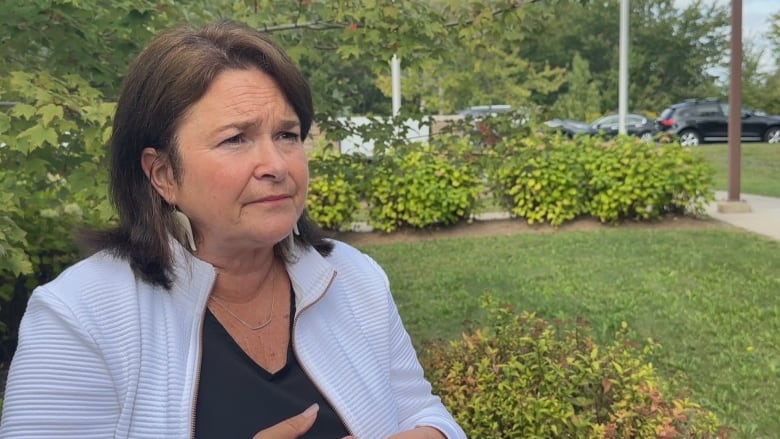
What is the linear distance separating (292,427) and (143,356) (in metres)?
0.34

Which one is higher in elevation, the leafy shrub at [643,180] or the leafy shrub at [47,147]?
the leafy shrub at [47,147]

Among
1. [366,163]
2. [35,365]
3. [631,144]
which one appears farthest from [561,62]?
[35,365]

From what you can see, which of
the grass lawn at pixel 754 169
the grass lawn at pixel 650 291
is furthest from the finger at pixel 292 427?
the grass lawn at pixel 754 169

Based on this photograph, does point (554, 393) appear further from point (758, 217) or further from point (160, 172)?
point (758, 217)

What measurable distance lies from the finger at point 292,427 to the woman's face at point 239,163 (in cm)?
38

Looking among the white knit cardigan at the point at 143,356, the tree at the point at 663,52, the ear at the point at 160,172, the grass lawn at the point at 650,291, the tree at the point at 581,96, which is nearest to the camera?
the white knit cardigan at the point at 143,356

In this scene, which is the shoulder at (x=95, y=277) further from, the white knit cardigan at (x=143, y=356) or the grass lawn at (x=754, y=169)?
the grass lawn at (x=754, y=169)

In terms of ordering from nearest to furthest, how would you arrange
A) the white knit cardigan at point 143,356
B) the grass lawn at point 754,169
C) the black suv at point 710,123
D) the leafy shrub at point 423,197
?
1. the white knit cardigan at point 143,356
2. the leafy shrub at point 423,197
3. the grass lawn at point 754,169
4. the black suv at point 710,123

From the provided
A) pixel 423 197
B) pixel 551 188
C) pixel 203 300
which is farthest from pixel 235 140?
pixel 551 188

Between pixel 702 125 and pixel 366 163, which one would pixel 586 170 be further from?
pixel 702 125

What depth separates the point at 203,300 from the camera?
1.60 metres

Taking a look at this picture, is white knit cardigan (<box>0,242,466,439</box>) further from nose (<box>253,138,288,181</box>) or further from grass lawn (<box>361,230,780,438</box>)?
grass lawn (<box>361,230,780,438</box>)

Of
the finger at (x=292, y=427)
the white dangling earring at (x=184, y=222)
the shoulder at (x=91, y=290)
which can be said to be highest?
the white dangling earring at (x=184, y=222)

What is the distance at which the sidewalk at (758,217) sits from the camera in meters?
9.38
